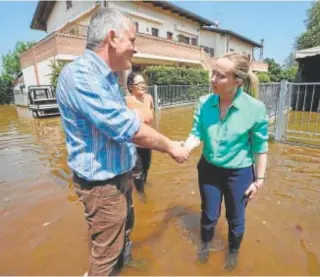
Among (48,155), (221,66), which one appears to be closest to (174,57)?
(48,155)

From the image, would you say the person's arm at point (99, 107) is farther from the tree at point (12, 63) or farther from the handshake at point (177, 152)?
the tree at point (12, 63)

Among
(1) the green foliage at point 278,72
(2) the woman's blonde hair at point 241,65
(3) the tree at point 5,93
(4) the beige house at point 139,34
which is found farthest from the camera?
(1) the green foliage at point 278,72

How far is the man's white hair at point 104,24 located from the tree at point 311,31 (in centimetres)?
3054

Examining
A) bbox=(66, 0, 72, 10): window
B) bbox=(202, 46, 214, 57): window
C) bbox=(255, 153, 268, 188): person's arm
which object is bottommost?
bbox=(255, 153, 268, 188): person's arm

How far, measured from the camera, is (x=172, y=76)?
1677cm

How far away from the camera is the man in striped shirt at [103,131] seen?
4.73 ft

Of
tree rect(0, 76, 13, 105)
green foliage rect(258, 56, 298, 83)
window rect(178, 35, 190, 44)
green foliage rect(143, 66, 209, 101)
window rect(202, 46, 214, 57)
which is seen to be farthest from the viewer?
green foliage rect(258, 56, 298, 83)

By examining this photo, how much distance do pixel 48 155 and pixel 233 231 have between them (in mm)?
5263

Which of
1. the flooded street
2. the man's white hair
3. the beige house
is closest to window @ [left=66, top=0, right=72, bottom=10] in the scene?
the beige house

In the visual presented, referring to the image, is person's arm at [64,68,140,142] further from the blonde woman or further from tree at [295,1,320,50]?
tree at [295,1,320,50]

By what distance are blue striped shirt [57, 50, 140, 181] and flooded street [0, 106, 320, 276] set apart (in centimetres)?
125

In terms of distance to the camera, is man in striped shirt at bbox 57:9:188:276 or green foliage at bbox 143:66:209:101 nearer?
man in striped shirt at bbox 57:9:188:276

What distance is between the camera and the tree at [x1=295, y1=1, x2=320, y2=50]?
26.2m

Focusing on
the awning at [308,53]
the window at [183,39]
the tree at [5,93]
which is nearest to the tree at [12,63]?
the tree at [5,93]
